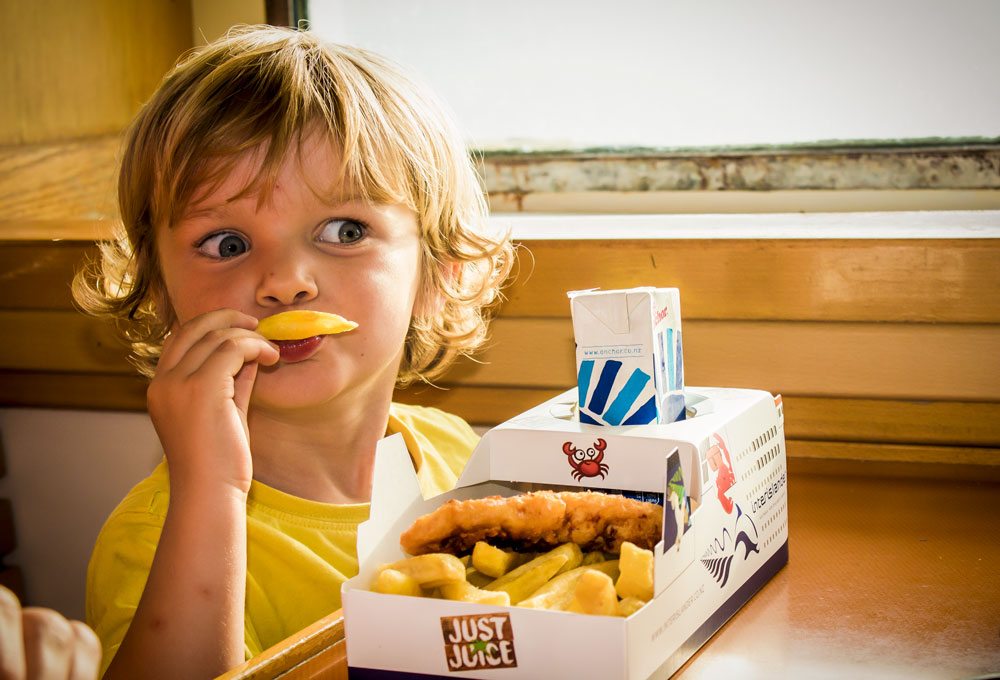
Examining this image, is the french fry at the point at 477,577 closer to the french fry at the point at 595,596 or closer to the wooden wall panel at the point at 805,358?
the french fry at the point at 595,596

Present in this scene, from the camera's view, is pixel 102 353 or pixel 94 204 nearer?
pixel 102 353

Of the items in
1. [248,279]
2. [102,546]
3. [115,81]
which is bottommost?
[102,546]

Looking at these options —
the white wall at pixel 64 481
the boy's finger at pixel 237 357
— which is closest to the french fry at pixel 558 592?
the boy's finger at pixel 237 357

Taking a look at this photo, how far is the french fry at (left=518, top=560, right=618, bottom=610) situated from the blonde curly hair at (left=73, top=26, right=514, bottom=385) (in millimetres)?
600

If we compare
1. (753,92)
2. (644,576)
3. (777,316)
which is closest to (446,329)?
(777,316)

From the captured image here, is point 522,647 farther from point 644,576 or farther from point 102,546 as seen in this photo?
point 102,546

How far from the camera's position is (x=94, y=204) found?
2.08m

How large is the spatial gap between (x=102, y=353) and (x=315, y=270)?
0.81 metres

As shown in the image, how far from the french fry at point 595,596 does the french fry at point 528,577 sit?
0.06 m

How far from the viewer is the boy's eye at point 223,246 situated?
1.08 metres

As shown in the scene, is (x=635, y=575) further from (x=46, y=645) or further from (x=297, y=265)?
(x=297, y=265)

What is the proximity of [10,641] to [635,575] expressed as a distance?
39cm

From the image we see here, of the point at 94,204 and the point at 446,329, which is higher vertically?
the point at 94,204

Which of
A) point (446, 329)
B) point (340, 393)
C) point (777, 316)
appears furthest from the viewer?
point (446, 329)
